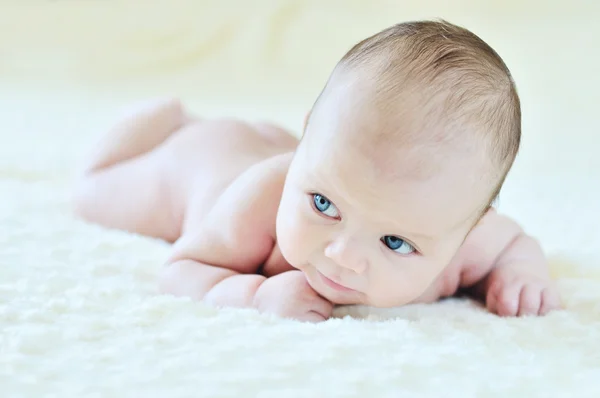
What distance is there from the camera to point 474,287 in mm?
1170

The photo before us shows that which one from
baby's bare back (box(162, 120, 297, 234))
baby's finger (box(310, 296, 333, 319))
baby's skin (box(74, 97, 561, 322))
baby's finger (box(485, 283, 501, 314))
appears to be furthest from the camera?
baby's bare back (box(162, 120, 297, 234))

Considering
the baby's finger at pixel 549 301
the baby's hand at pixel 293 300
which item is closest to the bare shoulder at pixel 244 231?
the baby's hand at pixel 293 300

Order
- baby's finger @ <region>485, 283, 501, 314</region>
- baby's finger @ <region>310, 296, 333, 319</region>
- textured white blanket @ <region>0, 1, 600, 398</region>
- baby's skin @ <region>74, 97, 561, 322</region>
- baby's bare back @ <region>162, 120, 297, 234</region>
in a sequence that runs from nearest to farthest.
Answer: textured white blanket @ <region>0, 1, 600, 398</region>, baby's skin @ <region>74, 97, 561, 322</region>, baby's finger @ <region>310, 296, 333, 319</region>, baby's finger @ <region>485, 283, 501, 314</region>, baby's bare back @ <region>162, 120, 297, 234</region>

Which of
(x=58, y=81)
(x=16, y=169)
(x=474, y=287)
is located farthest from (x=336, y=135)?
(x=58, y=81)

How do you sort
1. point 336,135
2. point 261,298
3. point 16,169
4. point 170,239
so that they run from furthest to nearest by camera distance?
point 16,169
point 170,239
point 261,298
point 336,135

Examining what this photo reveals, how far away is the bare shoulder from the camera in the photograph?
109cm

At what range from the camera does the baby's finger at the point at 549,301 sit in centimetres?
105

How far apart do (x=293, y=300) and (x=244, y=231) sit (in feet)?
0.54

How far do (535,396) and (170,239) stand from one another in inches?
29.2

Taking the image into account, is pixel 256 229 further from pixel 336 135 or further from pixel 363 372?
pixel 363 372

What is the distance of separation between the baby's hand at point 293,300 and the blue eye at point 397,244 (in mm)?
126

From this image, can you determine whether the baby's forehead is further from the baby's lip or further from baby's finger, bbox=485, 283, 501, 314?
baby's finger, bbox=485, 283, 501, 314

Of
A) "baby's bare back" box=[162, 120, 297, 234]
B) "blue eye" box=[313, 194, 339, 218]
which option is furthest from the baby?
"baby's bare back" box=[162, 120, 297, 234]

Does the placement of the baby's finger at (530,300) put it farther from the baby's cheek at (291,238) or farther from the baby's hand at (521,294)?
the baby's cheek at (291,238)
